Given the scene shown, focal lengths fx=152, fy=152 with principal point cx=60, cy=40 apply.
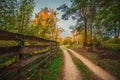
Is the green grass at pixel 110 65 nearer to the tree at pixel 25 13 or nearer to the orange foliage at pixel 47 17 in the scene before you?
the tree at pixel 25 13

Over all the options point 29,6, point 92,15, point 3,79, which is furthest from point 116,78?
point 92,15

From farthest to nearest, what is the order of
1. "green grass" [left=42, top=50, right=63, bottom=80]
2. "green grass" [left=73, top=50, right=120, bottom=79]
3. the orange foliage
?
the orange foliage
"green grass" [left=73, top=50, right=120, bottom=79]
"green grass" [left=42, top=50, right=63, bottom=80]

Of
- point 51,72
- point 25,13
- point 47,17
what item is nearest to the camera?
point 51,72

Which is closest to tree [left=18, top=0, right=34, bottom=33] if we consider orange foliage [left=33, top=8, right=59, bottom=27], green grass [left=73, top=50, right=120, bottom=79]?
orange foliage [left=33, top=8, right=59, bottom=27]

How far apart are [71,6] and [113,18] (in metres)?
19.1

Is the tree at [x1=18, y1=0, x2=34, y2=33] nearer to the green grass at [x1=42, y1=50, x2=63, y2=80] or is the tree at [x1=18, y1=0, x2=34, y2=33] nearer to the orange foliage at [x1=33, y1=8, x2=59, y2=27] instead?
the orange foliage at [x1=33, y1=8, x2=59, y2=27]

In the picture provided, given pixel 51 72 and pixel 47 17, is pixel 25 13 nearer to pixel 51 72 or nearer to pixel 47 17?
pixel 47 17

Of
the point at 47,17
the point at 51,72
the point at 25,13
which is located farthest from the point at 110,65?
the point at 47,17

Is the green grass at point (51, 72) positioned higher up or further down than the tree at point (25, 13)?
further down

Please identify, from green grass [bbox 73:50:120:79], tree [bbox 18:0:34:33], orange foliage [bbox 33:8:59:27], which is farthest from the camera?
orange foliage [bbox 33:8:59:27]

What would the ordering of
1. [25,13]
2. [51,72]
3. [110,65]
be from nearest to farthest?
[51,72]
[110,65]
[25,13]

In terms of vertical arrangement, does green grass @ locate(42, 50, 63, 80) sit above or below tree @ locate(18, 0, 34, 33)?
below

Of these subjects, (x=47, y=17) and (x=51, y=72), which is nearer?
(x=51, y=72)

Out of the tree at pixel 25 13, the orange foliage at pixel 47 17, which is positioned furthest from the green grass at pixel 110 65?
the orange foliage at pixel 47 17
